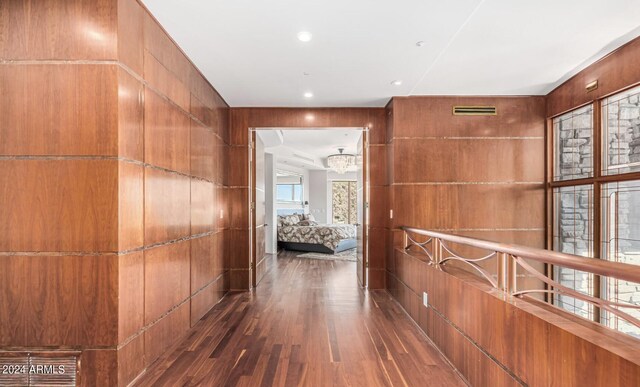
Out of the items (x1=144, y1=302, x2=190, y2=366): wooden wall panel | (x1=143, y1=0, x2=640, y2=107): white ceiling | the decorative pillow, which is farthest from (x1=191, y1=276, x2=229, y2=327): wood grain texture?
the decorative pillow

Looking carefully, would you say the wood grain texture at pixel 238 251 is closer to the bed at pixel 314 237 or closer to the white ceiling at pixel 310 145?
A: the white ceiling at pixel 310 145

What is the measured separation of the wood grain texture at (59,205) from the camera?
6.86 ft

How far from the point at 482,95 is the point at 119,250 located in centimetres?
461

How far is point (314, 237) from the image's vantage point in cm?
846

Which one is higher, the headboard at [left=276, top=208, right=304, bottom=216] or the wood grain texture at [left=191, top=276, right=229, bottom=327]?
the headboard at [left=276, top=208, right=304, bottom=216]

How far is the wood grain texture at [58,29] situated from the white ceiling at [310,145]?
3694mm

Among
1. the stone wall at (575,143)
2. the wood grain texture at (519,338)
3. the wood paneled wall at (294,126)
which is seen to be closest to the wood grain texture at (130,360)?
the wood grain texture at (519,338)

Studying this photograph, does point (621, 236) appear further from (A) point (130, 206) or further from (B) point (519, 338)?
(A) point (130, 206)

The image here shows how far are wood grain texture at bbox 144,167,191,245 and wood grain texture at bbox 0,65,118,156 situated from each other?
0.45 m

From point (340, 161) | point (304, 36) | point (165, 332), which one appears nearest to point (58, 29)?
point (304, 36)

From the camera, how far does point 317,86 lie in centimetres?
411

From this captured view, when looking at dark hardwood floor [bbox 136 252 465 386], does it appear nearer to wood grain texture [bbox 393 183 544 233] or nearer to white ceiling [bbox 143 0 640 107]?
wood grain texture [bbox 393 183 544 233]

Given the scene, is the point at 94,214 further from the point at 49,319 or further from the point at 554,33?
the point at 554,33

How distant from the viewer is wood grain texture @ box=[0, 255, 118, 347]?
2.09 metres
